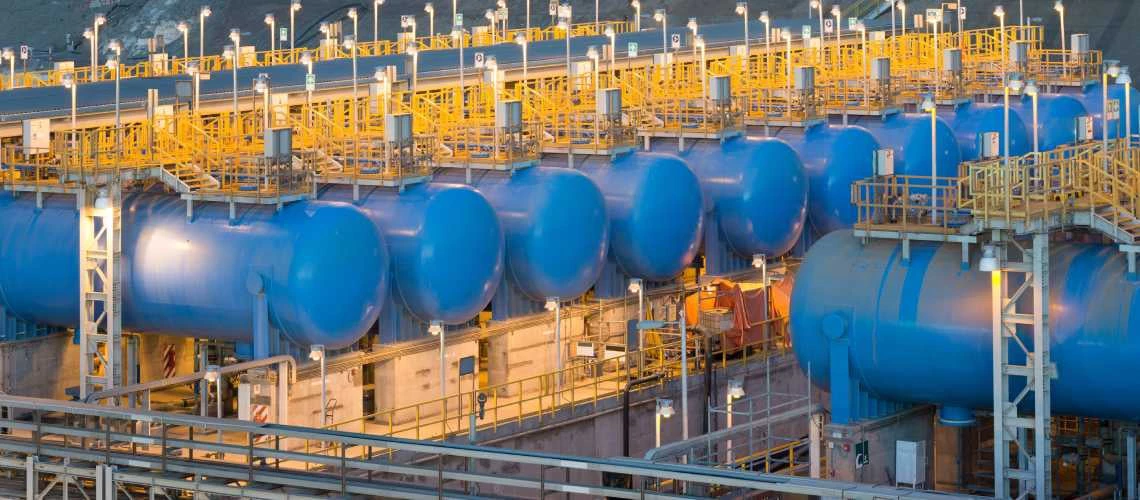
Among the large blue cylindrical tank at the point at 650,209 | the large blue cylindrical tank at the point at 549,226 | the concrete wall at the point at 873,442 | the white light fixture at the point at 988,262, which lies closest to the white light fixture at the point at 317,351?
the large blue cylindrical tank at the point at 549,226

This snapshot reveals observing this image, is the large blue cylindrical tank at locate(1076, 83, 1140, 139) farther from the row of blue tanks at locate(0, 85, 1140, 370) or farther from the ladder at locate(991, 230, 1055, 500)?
the ladder at locate(991, 230, 1055, 500)

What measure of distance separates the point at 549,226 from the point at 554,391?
3151 mm

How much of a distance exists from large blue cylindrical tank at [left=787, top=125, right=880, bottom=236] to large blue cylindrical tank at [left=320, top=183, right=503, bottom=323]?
11375 mm

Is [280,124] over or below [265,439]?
over

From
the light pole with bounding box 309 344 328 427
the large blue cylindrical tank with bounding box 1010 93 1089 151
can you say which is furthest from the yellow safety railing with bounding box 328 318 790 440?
the large blue cylindrical tank with bounding box 1010 93 1089 151

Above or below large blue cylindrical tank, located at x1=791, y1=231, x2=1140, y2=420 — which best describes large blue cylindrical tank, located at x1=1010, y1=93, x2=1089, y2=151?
above

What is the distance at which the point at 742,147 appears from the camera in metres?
47.0

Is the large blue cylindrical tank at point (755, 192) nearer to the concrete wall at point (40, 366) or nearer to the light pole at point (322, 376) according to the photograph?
the light pole at point (322, 376)

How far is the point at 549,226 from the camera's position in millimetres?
41312

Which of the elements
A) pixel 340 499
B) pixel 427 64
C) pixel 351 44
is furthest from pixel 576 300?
pixel 340 499

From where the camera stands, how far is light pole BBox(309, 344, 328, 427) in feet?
123

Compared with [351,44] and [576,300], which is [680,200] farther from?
[351,44]

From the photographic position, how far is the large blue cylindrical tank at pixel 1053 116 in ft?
190

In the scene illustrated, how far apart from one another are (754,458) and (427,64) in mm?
19123
